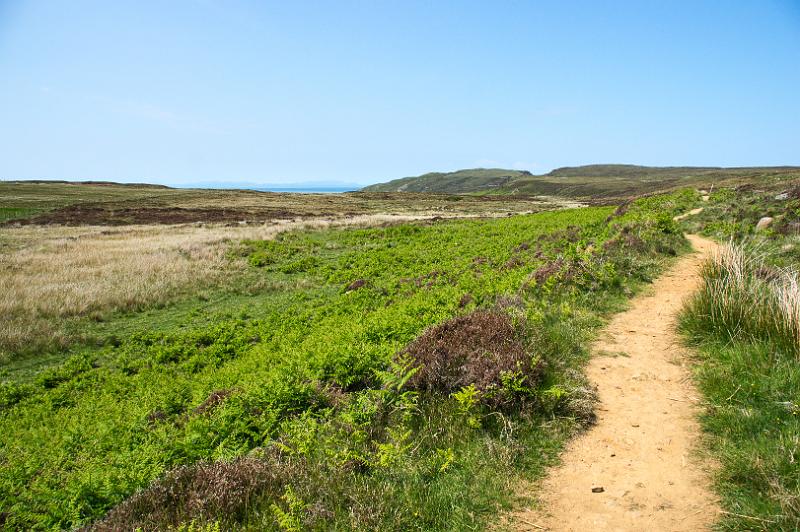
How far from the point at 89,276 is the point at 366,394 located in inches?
783

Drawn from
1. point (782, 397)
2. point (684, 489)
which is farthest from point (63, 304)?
point (782, 397)

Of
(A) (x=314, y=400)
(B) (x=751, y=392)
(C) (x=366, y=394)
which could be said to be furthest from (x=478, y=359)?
(B) (x=751, y=392)

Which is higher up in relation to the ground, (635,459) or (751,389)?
(751,389)

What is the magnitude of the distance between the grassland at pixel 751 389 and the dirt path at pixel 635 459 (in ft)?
0.86

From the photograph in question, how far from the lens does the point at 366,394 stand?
6453 millimetres

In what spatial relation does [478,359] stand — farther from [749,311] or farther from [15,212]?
[15,212]

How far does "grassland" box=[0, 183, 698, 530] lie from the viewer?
4398 millimetres

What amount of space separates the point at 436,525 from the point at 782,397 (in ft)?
14.6

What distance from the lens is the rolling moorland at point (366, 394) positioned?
14.0ft

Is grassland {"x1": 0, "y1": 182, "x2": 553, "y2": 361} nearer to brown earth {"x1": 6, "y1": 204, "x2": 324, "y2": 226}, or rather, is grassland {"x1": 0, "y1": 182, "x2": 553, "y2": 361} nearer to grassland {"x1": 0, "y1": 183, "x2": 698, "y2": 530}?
grassland {"x1": 0, "y1": 183, "x2": 698, "y2": 530}

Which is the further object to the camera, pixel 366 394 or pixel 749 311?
pixel 749 311

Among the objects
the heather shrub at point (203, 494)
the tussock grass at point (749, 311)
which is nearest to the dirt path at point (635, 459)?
the tussock grass at point (749, 311)

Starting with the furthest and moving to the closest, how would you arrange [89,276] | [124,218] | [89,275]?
[124,218]
[89,275]
[89,276]

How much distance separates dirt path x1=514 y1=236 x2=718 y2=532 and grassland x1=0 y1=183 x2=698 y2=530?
1.14ft
